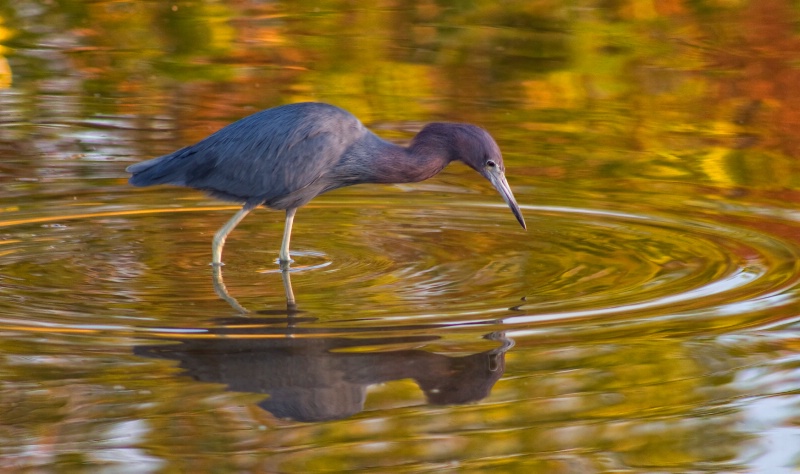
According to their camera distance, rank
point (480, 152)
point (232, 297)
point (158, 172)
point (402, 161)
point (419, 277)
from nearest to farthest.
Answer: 1. point (232, 297)
2. point (419, 277)
3. point (480, 152)
4. point (402, 161)
5. point (158, 172)

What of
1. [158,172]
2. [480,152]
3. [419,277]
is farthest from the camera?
[158,172]

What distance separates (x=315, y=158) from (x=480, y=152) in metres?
1.00

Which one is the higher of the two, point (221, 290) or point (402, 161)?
point (402, 161)

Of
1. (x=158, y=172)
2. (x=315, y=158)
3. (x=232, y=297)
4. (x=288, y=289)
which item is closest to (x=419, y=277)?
(x=288, y=289)

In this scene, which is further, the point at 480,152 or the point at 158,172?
the point at 158,172

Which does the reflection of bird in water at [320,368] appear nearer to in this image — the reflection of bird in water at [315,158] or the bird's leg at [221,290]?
the bird's leg at [221,290]

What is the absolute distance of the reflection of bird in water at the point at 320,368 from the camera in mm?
5930

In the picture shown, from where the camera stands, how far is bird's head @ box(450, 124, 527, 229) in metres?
8.16

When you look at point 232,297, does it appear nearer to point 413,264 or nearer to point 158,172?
point 413,264

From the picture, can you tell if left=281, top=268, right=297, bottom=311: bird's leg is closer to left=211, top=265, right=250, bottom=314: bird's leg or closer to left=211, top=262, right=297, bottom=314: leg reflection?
left=211, top=262, right=297, bottom=314: leg reflection

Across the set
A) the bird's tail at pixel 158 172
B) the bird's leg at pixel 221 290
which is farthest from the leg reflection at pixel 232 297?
the bird's tail at pixel 158 172

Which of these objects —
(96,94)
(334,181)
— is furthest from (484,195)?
(96,94)

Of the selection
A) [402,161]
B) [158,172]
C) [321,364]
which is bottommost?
[321,364]

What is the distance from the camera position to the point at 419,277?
7980 millimetres
